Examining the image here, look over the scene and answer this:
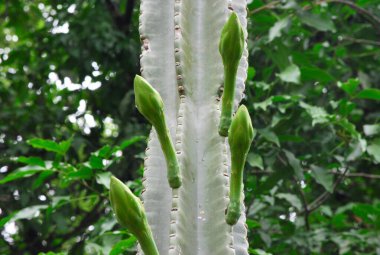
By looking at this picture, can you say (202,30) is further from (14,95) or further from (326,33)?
(14,95)

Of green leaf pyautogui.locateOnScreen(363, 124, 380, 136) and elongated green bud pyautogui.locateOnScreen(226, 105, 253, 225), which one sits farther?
green leaf pyautogui.locateOnScreen(363, 124, 380, 136)

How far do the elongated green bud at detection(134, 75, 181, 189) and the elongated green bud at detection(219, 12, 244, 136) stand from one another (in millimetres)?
114

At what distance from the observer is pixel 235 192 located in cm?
122

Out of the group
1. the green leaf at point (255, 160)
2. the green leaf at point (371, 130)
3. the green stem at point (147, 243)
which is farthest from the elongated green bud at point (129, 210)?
the green leaf at point (371, 130)

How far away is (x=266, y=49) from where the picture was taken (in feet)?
10.2

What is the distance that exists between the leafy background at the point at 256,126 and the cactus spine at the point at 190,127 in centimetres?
100

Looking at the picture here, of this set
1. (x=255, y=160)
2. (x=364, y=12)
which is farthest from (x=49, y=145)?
(x=364, y=12)

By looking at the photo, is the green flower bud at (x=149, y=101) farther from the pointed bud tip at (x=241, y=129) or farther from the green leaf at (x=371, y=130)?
the green leaf at (x=371, y=130)

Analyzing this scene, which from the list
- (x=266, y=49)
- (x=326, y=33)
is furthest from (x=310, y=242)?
(x=326, y=33)

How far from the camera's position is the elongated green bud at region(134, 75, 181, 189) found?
3.99 ft

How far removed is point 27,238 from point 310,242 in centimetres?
185

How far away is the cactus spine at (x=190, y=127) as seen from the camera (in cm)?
122

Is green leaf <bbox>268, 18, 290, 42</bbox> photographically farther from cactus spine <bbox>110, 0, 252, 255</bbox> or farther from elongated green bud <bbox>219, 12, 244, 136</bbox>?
elongated green bud <bbox>219, 12, 244, 136</bbox>

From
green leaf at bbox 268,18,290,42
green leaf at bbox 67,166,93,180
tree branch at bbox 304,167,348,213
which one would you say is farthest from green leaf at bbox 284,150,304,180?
green leaf at bbox 67,166,93,180
